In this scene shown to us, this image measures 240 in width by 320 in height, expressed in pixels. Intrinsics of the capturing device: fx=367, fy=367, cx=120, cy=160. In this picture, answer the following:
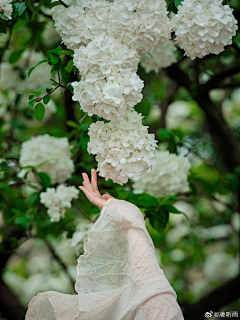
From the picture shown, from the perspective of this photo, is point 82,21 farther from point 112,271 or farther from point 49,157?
point 49,157

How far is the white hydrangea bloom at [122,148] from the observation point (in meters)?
1.15

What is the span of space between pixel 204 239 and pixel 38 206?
7.95ft

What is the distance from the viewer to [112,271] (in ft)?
3.73

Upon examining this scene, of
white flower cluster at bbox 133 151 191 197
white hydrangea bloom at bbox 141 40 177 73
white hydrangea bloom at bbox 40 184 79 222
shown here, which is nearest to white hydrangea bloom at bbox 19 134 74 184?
white hydrangea bloom at bbox 40 184 79 222

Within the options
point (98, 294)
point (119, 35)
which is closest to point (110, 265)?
point (98, 294)

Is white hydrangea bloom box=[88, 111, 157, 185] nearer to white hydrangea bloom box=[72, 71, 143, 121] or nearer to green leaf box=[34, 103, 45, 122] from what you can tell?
white hydrangea bloom box=[72, 71, 143, 121]

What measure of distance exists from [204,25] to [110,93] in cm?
44

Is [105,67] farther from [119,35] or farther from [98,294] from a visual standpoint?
[98,294]

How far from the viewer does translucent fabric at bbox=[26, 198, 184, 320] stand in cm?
106

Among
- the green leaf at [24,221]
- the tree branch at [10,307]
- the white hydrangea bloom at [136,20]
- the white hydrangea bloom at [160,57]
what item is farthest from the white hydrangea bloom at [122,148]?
the tree branch at [10,307]

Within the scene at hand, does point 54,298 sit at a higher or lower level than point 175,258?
higher

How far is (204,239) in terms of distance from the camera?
433 cm

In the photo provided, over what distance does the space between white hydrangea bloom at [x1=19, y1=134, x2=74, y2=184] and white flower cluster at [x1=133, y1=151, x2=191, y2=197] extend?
0.53 m

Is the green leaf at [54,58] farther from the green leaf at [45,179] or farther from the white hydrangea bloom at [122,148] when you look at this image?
the green leaf at [45,179]
